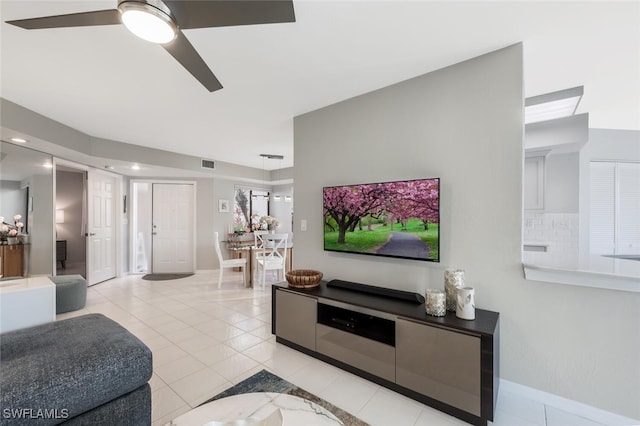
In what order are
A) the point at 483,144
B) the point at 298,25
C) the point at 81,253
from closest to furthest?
the point at 298,25 → the point at 483,144 → the point at 81,253

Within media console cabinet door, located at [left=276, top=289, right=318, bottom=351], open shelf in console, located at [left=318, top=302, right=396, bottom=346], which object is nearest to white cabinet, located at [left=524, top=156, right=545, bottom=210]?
open shelf in console, located at [left=318, top=302, right=396, bottom=346]

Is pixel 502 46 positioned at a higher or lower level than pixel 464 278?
higher

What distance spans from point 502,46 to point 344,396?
9.27ft

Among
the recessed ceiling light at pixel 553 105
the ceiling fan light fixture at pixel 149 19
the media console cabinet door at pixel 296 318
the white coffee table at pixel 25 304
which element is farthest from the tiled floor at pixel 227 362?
the recessed ceiling light at pixel 553 105

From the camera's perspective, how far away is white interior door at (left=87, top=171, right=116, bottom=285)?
15.1 feet

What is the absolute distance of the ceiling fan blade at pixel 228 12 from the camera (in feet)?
3.94

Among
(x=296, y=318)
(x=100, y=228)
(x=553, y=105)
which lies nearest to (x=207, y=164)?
(x=100, y=228)

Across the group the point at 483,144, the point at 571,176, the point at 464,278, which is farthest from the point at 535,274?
the point at 571,176

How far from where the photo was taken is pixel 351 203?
2588 millimetres

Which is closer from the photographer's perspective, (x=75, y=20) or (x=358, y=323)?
(x=75, y=20)

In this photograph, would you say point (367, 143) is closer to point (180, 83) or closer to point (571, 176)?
point (180, 83)

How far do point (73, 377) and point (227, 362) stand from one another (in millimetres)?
1299

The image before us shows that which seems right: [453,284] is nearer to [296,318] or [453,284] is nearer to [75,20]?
[296,318]

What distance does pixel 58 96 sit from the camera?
2.65 m
